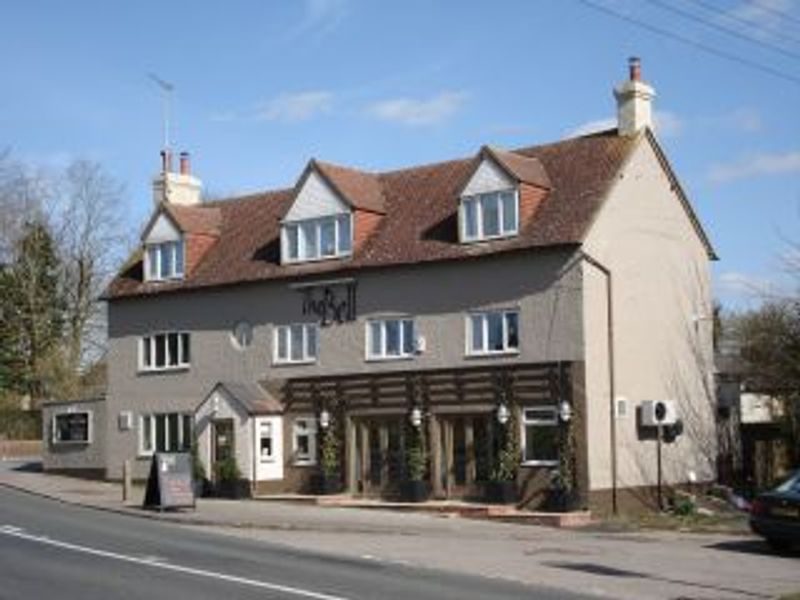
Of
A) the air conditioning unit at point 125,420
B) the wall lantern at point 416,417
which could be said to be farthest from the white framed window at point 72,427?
the wall lantern at point 416,417

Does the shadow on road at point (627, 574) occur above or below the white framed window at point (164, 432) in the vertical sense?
below

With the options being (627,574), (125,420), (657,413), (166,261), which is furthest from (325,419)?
(627,574)

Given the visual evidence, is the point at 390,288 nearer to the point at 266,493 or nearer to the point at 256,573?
the point at 266,493

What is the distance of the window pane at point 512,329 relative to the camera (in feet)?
105

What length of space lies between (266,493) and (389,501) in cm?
398

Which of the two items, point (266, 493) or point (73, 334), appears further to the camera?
point (73, 334)

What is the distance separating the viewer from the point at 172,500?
29.7m

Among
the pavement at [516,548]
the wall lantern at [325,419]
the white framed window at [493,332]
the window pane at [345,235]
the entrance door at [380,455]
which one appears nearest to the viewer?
the pavement at [516,548]

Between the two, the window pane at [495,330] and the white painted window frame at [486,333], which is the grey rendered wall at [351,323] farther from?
the window pane at [495,330]

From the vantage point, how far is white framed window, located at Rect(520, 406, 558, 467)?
31328mm

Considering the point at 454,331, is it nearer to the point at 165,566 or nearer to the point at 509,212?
the point at 509,212

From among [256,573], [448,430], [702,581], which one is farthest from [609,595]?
[448,430]

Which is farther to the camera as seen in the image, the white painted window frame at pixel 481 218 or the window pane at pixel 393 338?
the window pane at pixel 393 338

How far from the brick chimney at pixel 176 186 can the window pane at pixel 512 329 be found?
15.5m
